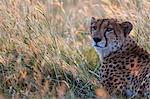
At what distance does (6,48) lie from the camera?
878cm

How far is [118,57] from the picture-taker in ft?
27.3

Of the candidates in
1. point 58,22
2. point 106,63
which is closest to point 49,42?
point 106,63

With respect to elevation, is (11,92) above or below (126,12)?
below

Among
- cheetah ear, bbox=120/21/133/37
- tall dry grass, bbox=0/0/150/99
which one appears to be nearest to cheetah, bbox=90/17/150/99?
cheetah ear, bbox=120/21/133/37

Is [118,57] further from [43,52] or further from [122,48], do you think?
[43,52]

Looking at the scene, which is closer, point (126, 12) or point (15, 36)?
point (15, 36)

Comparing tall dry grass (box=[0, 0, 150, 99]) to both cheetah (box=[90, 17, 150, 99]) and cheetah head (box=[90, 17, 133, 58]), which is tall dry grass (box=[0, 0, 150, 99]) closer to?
cheetah (box=[90, 17, 150, 99])

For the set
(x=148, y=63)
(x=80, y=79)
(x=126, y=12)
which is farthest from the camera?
(x=126, y=12)

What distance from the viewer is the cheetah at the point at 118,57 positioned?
798 cm

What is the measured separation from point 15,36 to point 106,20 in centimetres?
110

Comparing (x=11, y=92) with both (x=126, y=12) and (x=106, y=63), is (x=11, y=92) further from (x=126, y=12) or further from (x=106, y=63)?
(x=126, y=12)

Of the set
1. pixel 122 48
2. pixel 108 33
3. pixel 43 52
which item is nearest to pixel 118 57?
pixel 122 48

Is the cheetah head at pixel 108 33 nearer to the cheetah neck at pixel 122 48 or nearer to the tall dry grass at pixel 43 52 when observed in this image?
Answer: the cheetah neck at pixel 122 48

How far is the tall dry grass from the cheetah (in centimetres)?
26
